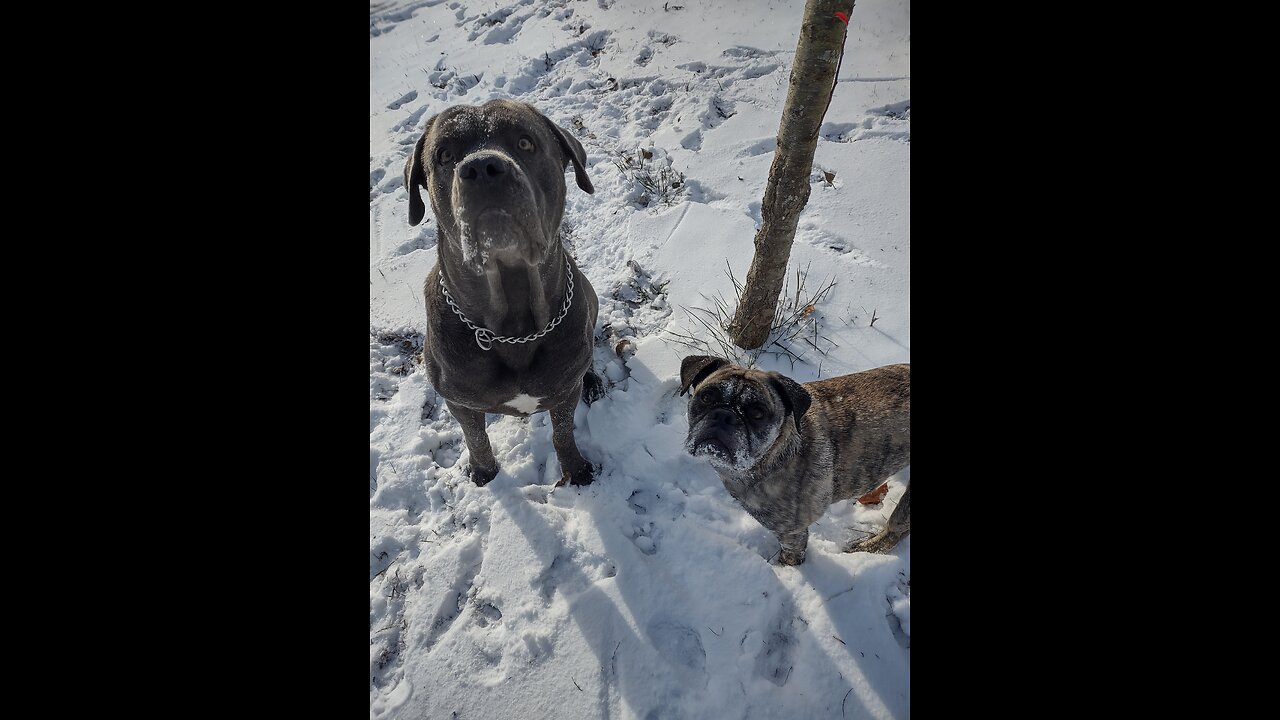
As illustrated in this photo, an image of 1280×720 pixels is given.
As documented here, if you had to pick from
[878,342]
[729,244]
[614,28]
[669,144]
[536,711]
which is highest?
[614,28]

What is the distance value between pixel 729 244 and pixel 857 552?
8.67 ft

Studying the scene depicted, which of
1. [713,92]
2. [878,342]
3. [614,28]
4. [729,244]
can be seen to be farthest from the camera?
[614,28]

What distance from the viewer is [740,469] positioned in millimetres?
2334

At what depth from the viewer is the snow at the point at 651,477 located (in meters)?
2.63

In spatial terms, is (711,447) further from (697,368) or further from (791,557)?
(791,557)

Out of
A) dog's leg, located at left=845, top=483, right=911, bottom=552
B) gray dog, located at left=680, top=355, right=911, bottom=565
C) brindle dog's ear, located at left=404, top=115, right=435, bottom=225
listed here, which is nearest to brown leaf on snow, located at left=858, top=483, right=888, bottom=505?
dog's leg, located at left=845, top=483, right=911, bottom=552

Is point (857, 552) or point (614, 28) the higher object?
point (614, 28)

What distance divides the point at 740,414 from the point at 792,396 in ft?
0.93

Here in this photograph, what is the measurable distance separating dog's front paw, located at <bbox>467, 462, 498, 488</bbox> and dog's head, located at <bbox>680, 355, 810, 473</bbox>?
148 centimetres

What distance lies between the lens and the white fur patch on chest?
8.76ft

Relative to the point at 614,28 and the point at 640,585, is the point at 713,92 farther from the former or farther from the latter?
the point at 640,585

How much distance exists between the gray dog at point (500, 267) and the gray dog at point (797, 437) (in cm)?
75

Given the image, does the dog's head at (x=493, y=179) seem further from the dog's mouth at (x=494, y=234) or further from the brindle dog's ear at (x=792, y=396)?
the brindle dog's ear at (x=792, y=396)

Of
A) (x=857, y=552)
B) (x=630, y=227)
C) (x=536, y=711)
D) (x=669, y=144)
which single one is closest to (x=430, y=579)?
(x=536, y=711)
